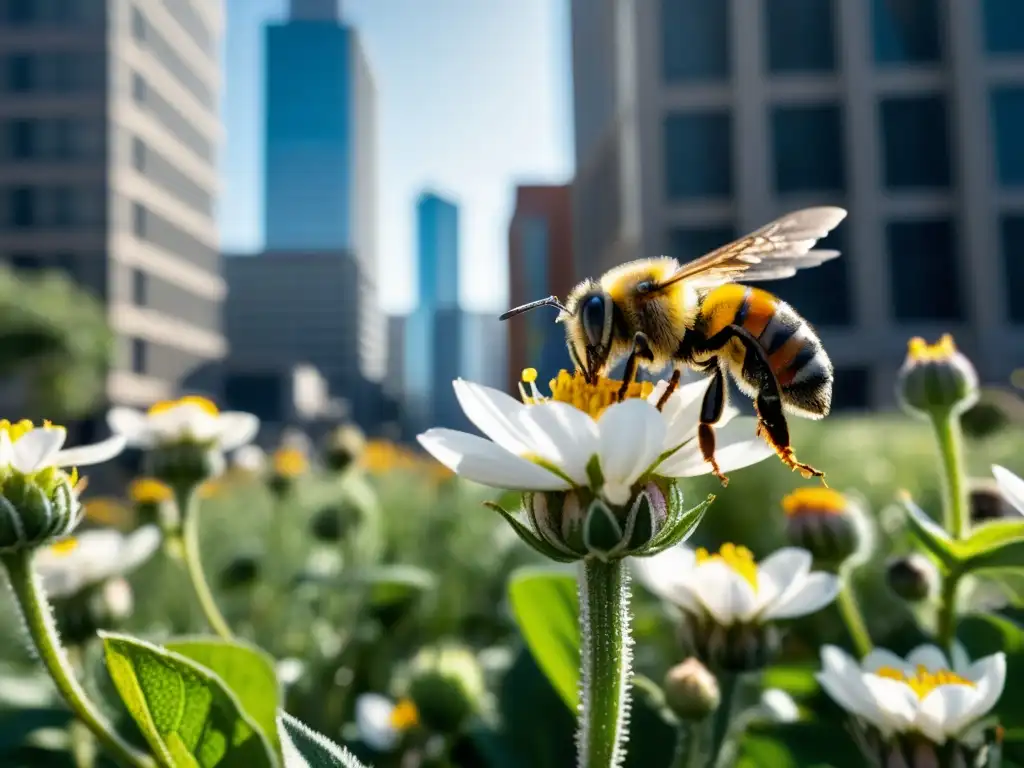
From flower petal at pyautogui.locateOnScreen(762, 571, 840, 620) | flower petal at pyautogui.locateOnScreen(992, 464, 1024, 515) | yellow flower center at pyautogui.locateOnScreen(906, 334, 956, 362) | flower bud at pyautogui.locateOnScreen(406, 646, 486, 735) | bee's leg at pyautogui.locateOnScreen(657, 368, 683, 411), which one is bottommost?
flower bud at pyautogui.locateOnScreen(406, 646, 486, 735)

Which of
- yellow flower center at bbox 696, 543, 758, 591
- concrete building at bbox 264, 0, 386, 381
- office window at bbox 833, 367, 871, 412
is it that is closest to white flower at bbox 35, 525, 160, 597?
yellow flower center at bbox 696, 543, 758, 591

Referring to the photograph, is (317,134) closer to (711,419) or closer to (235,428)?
(235,428)

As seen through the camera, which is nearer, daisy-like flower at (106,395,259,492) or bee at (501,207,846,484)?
bee at (501,207,846,484)

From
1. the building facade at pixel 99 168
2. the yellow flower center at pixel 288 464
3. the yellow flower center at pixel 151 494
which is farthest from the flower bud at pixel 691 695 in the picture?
the building facade at pixel 99 168

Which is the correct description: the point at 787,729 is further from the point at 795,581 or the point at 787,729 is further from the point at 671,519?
the point at 671,519

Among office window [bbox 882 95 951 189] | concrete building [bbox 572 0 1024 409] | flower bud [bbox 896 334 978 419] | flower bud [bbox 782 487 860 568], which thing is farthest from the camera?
office window [bbox 882 95 951 189]

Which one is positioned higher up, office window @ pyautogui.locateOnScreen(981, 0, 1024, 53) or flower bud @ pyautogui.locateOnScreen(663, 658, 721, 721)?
office window @ pyautogui.locateOnScreen(981, 0, 1024, 53)

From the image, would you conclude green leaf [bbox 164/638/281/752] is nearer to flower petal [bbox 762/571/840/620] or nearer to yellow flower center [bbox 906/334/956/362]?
flower petal [bbox 762/571/840/620]
